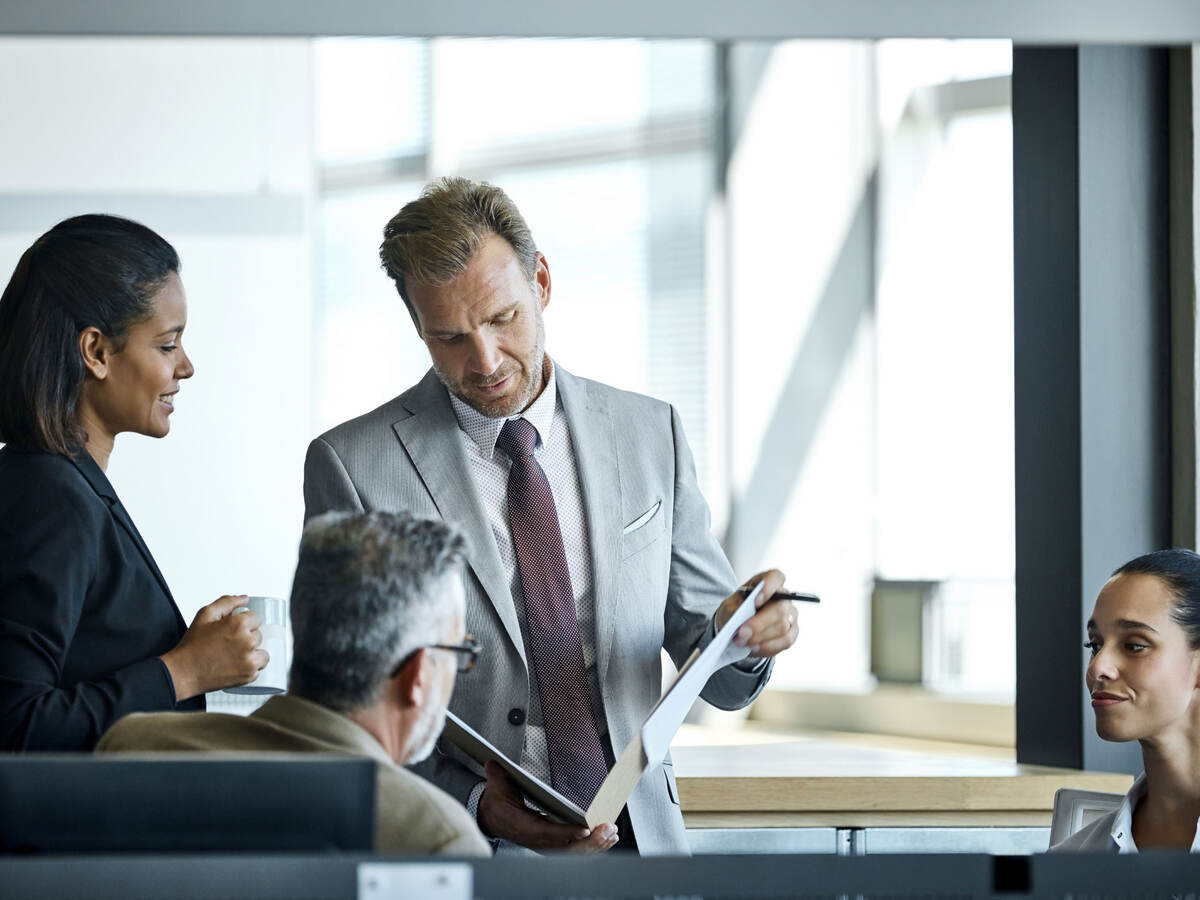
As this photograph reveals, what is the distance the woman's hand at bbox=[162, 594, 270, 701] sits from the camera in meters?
1.85

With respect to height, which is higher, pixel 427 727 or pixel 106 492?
pixel 106 492

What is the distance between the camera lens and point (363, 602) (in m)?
1.49

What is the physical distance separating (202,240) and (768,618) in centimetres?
299

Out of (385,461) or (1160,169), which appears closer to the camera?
(385,461)

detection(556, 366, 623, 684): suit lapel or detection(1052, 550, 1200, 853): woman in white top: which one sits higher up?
detection(556, 366, 623, 684): suit lapel

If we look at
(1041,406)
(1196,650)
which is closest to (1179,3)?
(1041,406)

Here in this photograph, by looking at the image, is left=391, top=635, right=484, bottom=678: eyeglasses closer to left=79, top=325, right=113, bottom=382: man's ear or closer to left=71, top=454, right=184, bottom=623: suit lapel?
left=71, top=454, right=184, bottom=623: suit lapel

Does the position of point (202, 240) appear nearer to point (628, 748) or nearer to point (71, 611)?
point (71, 611)

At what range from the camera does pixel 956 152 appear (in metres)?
4.50

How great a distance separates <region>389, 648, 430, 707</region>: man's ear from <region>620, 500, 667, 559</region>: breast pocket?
69 cm

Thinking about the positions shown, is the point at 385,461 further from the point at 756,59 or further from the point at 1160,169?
the point at 756,59

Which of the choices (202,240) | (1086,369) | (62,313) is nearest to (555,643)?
(62,313)

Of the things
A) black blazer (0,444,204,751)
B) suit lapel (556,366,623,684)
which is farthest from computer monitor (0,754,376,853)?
suit lapel (556,366,623,684)

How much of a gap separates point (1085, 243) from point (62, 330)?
213 cm
